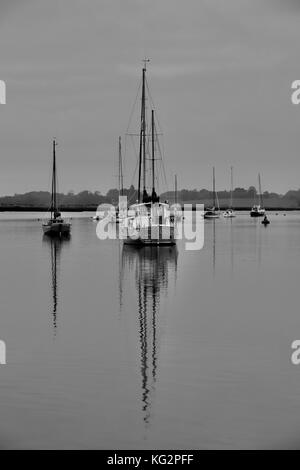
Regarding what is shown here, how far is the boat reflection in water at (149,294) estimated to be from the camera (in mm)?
15711

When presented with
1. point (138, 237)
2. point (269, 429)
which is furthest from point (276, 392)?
point (138, 237)

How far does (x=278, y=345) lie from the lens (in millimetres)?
19203

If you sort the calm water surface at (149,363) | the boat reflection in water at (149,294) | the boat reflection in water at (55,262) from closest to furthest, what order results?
1. the calm water surface at (149,363)
2. the boat reflection in water at (149,294)
3. the boat reflection in water at (55,262)

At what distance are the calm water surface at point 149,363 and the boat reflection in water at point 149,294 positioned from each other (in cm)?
6

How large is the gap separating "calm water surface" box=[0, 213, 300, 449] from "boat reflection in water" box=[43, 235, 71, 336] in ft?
0.54

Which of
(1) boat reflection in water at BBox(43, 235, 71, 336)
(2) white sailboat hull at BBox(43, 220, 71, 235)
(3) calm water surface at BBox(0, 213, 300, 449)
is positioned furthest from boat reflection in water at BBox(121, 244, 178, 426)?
(2) white sailboat hull at BBox(43, 220, 71, 235)

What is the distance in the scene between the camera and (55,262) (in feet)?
149

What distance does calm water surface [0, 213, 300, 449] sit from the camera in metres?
12.4

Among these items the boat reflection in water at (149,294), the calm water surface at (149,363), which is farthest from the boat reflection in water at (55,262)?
the boat reflection in water at (149,294)

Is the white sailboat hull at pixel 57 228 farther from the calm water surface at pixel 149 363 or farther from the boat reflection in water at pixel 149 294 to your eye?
the calm water surface at pixel 149 363

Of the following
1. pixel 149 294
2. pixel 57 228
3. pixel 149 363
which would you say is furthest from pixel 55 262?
pixel 57 228

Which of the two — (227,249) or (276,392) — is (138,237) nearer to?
(227,249)
